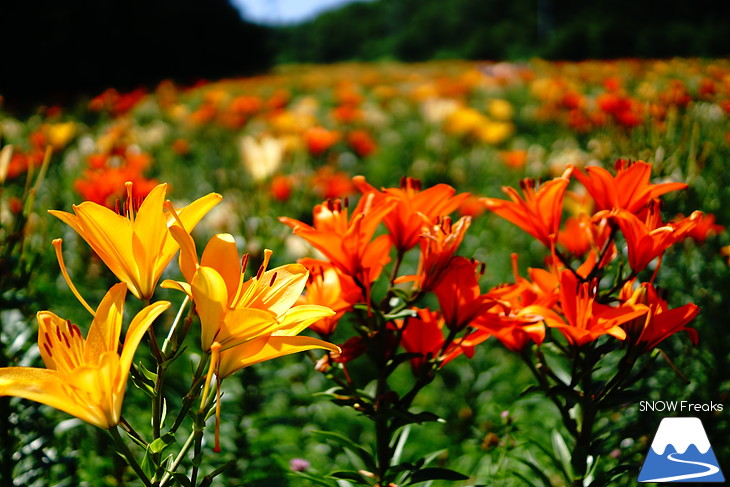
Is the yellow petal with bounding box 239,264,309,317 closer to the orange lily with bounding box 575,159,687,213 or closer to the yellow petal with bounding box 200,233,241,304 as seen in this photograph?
the yellow petal with bounding box 200,233,241,304

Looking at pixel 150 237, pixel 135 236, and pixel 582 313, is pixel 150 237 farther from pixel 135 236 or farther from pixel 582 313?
pixel 582 313

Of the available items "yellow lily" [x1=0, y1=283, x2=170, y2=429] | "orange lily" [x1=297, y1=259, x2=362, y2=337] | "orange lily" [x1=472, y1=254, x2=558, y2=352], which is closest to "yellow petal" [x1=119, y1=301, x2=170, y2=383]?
"yellow lily" [x1=0, y1=283, x2=170, y2=429]

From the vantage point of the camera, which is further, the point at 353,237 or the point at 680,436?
the point at 680,436

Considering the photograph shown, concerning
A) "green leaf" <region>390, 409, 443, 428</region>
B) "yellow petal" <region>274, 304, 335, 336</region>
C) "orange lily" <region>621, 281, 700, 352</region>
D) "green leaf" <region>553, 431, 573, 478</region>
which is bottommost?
"green leaf" <region>553, 431, 573, 478</region>

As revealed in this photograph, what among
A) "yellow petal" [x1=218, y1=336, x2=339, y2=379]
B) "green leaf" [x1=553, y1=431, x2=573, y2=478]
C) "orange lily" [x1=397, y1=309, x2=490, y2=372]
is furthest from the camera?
"green leaf" [x1=553, y1=431, x2=573, y2=478]

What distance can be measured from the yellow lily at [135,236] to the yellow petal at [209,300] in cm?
12

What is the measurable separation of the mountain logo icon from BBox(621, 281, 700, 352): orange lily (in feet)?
0.88

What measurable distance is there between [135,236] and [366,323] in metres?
0.36

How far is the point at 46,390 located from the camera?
1.89 feet

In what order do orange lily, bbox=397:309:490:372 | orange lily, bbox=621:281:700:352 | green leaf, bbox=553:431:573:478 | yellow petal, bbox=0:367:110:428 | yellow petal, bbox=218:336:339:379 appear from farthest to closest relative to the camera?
green leaf, bbox=553:431:573:478, orange lily, bbox=397:309:490:372, orange lily, bbox=621:281:700:352, yellow petal, bbox=218:336:339:379, yellow petal, bbox=0:367:110:428

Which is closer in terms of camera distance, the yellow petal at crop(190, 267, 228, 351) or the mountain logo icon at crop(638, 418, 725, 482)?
the yellow petal at crop(190, 267, 228, 351)

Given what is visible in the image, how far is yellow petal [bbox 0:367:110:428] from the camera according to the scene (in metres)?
0.56

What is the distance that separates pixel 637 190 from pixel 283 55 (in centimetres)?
3487

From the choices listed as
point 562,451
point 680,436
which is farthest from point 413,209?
point 680,436
